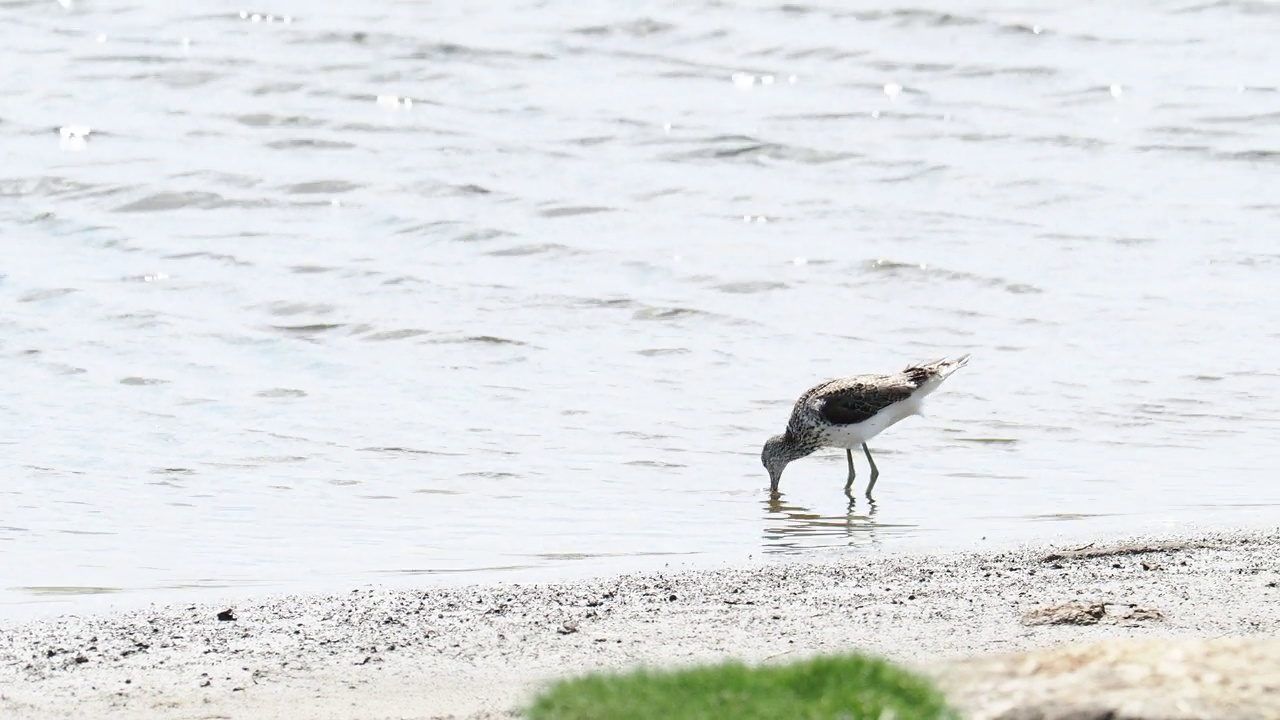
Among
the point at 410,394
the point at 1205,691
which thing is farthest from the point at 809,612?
the point at 410,394

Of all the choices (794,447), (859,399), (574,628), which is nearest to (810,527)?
(794,447)

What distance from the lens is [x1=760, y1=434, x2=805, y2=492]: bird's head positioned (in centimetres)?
1132

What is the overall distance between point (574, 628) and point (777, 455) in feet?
13.9

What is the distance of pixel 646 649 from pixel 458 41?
18.3 m

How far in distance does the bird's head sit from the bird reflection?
305 millimetres

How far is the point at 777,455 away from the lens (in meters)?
11.4

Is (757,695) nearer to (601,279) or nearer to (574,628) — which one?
(574,628)

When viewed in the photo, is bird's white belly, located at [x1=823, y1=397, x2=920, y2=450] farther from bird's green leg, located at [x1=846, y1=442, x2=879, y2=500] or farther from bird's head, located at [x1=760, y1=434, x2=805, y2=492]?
bird's head, located at [x1=760, y1=434, x2=805, y2=492]

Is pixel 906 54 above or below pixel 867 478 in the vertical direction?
above

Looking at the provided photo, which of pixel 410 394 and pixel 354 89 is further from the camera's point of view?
pixel 354 89

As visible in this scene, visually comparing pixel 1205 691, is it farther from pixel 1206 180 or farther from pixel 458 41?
pixel 458 41

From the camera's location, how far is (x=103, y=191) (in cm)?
1870

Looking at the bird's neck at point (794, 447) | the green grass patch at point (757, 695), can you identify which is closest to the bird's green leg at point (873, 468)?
the bird's neck at point (794, 447)

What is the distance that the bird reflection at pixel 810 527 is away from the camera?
31.3 ft
